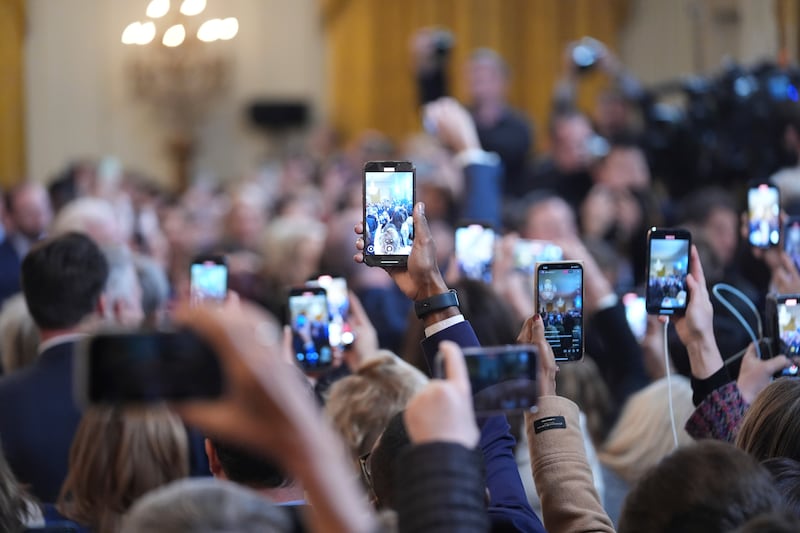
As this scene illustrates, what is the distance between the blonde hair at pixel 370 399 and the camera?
244 centimetres

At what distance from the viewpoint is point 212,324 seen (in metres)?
1.15

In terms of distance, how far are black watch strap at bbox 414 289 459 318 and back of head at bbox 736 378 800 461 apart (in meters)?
0.56

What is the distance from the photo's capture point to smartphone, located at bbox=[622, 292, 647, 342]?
359 centimetres

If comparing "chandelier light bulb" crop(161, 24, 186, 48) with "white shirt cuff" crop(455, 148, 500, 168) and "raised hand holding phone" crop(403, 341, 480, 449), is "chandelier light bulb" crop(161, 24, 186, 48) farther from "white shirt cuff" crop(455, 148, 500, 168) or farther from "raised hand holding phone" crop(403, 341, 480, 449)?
"raised hand holding phone" crop(403, 341, 480, 449)

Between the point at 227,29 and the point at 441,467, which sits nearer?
the point at 441,467

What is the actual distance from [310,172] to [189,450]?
26.5ft

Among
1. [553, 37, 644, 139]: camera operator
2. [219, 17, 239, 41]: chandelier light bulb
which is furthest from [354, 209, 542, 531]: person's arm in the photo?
[219, 17, 239, 41]: chandelier light bulb

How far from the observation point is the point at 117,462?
2.25m

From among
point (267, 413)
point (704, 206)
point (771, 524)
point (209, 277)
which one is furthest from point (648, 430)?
point (704, 206)

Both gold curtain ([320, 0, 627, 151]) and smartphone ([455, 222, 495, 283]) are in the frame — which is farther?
gold curtain ([320, 0, 627, 151])

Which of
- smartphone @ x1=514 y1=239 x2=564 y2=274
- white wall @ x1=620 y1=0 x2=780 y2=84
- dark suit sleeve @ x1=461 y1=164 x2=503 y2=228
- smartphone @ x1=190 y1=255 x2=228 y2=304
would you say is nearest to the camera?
smartphone @ x1=190 y1=255 x2=228 y2=304

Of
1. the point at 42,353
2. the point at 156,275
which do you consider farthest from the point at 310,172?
the point at 42,353

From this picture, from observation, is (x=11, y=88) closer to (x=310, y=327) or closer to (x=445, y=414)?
(x=310, y=327)

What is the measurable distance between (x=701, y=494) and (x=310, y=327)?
1.47m
